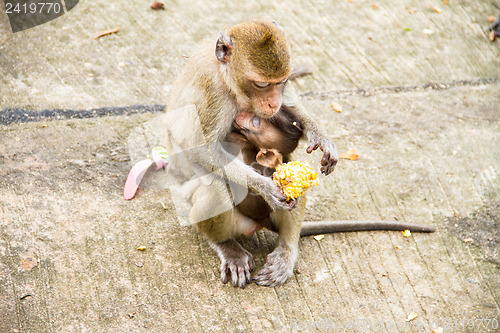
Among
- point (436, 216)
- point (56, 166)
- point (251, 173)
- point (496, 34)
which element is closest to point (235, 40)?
point (251, 173)

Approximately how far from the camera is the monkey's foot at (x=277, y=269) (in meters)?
3.78

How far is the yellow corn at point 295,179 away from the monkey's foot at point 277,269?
0.52 meters

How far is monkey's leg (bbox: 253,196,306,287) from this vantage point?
149 inches

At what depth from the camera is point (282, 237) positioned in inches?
158

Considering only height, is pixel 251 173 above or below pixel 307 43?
above

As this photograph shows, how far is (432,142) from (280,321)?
2.60 m

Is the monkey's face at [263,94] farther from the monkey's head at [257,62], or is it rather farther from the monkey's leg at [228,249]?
the monkey's leg at [228,249]

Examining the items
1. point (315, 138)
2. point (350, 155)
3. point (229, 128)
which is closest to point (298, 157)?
point (350, 155)

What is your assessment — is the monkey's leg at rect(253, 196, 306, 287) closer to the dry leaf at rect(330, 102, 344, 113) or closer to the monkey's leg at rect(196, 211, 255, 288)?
the monkey's leg at rect(196, 211, 255, 288)

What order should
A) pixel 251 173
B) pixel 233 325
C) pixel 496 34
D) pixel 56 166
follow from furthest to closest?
pixel 496 34 < pixel 56 166 < pixel 251 173 < pixel 233 325

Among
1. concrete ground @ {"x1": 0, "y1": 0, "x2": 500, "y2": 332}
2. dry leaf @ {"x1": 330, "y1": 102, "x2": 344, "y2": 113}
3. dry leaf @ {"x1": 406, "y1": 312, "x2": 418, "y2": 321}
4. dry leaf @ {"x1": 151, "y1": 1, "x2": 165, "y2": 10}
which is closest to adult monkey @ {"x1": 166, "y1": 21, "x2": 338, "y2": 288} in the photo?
concrete ground @ {"x1": 0, "y1": 0, "x2": 500, "y2": 332}

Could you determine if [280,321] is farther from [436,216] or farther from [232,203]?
[436,216]

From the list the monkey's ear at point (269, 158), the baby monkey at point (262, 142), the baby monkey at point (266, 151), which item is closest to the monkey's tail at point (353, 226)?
the baby monkey at point (266, 151)

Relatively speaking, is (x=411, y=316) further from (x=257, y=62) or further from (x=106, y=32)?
(x=106, y=32)
